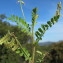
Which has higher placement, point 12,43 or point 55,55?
point 55,55

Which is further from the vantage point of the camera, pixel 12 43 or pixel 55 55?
pixel 12 43

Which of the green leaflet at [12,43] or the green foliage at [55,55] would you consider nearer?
the green foliage at [55,55]

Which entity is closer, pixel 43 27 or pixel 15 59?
pixel 43 27

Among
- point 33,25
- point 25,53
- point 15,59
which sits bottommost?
point 15,59

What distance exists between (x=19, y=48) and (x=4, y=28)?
179ft

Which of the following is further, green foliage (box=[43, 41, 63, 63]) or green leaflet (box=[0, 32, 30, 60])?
→ green leaflet (box=[0, 32, 30, 60])

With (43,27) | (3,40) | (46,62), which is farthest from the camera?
(43,27)

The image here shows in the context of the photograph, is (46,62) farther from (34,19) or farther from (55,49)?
(34,19)

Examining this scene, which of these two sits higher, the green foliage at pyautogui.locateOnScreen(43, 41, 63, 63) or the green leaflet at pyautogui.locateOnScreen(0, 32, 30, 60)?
the green foliage at pyautogui.locateOnScreen(43, 41, 63, 63)

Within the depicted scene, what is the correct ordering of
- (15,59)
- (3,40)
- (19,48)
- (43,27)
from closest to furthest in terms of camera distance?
(3,40)
(19,48)
(43,27)
(15,59)

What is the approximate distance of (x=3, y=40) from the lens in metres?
4.99

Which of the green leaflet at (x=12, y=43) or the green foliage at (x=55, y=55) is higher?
the green foliage at (x=55, y=55)

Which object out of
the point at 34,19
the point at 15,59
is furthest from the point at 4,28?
the point at 34,19

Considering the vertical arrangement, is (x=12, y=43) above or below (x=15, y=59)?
above
